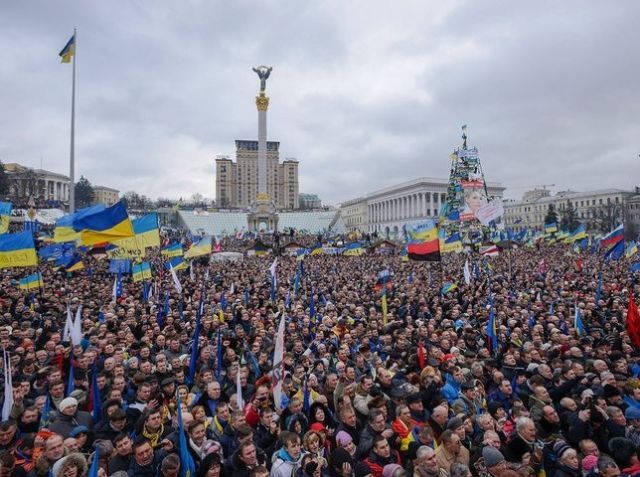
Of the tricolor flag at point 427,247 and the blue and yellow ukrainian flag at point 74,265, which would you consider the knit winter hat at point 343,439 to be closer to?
the tricolor flag at point 427,247

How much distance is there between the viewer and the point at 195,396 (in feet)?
16.7

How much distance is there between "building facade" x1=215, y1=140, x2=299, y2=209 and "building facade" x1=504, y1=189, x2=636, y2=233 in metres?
63.2

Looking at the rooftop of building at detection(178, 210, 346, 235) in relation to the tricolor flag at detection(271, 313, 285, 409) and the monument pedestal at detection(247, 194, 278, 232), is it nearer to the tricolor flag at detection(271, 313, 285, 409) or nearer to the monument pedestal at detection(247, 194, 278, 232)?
the monument pedestal at detection(247, 194, 278, 232)

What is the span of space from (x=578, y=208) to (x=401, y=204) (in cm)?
3684

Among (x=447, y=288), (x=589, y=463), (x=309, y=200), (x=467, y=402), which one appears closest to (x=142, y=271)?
(x=447, y=288)

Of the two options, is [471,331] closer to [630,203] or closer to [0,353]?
[0,353]

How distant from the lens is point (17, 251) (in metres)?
11.2

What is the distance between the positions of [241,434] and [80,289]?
42.9ft

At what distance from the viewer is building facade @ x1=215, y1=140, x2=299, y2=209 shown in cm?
13750

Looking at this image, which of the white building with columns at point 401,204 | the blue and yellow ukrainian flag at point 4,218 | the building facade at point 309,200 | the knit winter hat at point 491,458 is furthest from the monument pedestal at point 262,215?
the building facade at point 309,200

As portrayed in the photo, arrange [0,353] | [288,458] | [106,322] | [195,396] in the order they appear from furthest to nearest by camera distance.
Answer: [106,322] → [0,353] → [195,396] → [288,458]

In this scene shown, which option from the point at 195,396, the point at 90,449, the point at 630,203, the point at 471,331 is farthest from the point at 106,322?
the point at 630,203

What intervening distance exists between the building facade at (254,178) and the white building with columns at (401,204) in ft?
111

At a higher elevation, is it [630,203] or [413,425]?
[630,203]
